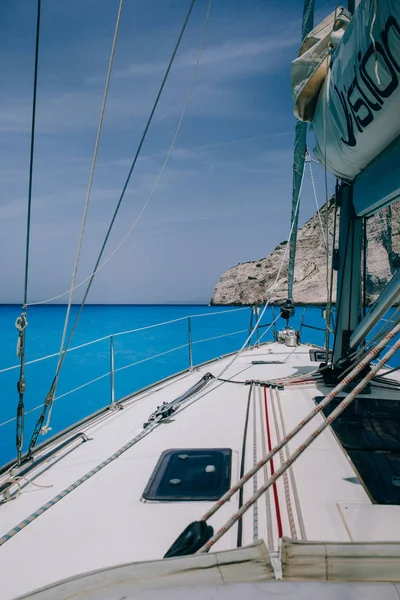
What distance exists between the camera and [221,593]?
816 millimetres

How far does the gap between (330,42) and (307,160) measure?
3022 millimetres

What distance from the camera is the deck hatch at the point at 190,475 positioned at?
1.77m

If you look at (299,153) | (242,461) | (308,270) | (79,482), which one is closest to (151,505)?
(79,482)

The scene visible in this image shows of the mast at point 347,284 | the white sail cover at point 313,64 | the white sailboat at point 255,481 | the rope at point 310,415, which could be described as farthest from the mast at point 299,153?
the rope at point 310,415

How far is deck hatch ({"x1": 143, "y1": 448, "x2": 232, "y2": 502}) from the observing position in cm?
177

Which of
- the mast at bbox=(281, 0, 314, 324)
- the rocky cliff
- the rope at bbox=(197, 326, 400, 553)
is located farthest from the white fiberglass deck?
the rocky cliff

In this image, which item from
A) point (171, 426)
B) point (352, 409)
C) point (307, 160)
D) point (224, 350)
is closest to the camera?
point (171, 426)

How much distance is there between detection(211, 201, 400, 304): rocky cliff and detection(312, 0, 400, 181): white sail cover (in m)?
17.6

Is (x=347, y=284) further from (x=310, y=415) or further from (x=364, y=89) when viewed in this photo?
(x=310, y=415)

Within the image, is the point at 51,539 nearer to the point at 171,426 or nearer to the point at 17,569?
the point at 17,569

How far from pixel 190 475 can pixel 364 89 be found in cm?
209

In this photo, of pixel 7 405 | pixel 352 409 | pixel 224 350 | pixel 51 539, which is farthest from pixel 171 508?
pixel 224 350

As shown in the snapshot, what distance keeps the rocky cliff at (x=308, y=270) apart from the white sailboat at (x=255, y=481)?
17609 millimetres

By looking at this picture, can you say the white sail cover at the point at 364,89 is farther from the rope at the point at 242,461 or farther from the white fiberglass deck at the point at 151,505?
the rope at the point at 242,461
